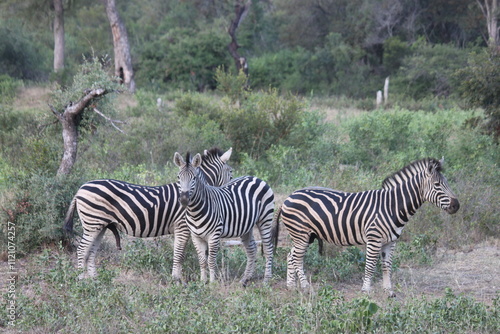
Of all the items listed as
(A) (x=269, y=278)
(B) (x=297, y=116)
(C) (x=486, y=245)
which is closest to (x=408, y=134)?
(B) (x=297, y=116)

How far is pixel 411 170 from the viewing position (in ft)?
24.3

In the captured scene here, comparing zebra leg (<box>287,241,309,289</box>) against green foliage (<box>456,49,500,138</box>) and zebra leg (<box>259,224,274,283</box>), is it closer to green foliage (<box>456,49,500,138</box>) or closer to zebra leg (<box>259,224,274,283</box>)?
zebra leg (<box>259,224,274,283</box>)

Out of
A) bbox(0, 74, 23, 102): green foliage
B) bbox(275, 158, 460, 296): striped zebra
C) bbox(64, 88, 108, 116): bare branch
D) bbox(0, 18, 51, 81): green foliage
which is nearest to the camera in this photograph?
bbox(275, 158, 460, 296): striped zebra

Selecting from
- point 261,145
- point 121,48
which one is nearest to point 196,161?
point 261,145

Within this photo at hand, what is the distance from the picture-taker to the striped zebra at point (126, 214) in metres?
7.55

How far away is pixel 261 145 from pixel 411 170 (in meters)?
9.46

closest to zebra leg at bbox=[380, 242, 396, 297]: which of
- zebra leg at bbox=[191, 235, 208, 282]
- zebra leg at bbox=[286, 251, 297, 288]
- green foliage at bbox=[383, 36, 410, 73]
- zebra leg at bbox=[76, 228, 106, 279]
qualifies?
zebra leg at bbox=[286, 251, 297, 288]

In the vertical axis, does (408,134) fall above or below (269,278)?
above

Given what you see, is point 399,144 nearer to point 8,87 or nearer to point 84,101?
point 84,101

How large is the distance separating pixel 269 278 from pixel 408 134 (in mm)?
9944

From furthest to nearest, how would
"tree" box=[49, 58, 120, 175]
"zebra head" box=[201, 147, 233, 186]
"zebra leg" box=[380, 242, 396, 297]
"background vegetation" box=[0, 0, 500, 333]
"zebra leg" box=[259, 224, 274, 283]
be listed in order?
"tree" box=[49, 58, 120, 175] < "zebra head" box=[201, 147, 233, 186] < "zebra leg" box=[259, 224, 274, 283] < "zebra leg" box=[380, 242, 396, 297] < "background vegetation" box=[0, 0, 500, 333]

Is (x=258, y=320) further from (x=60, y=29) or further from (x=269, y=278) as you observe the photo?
(x=60, y=29)

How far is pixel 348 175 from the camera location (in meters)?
12.7

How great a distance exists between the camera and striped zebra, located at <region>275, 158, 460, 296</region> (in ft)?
23.3
